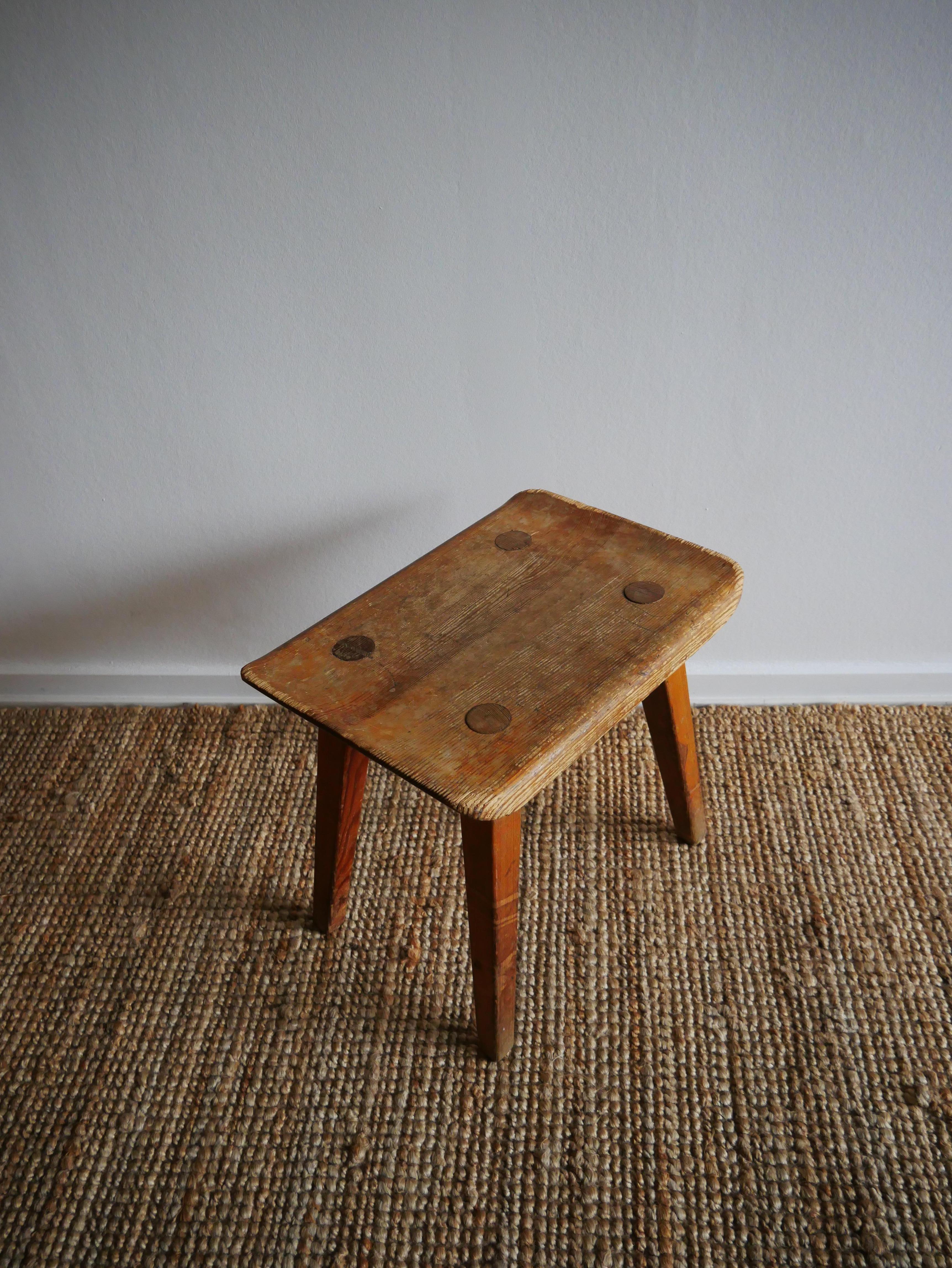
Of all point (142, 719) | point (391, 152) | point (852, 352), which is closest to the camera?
point (391, 152)

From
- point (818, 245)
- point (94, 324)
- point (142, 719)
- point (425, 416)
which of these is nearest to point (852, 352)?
point (818, 245)

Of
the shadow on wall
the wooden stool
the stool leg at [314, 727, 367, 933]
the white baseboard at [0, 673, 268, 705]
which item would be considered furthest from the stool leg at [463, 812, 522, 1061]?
the white baseboard at [0, 673, 268, 705]

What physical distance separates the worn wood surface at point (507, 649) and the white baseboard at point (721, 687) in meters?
0.43

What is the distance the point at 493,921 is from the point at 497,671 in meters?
0.20

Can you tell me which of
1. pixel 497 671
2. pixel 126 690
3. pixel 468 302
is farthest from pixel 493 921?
pixel 126 690

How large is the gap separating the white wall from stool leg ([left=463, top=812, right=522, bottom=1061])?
1.62ft

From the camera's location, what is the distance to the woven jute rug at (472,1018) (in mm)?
786

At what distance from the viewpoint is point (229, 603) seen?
4.01 ft

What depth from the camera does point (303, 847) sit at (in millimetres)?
1100

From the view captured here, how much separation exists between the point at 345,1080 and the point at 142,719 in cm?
61

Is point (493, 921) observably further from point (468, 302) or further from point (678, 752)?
point (468, 302)

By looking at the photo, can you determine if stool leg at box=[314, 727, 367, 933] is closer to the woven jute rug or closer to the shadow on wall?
the woven jute rug

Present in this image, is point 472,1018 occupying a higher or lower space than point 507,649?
lower

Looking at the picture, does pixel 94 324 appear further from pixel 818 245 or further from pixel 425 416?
pixel 818 245
